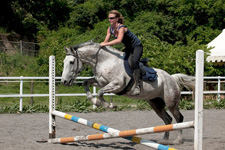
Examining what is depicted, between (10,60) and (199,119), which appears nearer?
(199,119)

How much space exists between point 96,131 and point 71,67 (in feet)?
8.94

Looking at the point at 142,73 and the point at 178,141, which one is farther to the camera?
the point at 178,141

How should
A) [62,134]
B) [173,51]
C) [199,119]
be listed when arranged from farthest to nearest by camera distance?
[173,51]
[62,134]
[199,119]

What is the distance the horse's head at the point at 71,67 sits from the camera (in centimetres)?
580

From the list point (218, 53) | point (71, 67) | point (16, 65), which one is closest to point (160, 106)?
point (71, 67)

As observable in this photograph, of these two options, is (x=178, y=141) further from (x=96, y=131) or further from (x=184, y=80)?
(x=96, y=131)

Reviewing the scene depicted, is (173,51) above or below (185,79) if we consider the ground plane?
above

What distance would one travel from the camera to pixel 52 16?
26656 mm

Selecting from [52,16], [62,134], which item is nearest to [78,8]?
[52,16]

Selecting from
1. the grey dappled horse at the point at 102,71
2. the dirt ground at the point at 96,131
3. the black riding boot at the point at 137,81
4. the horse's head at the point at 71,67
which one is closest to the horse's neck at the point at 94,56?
the grey dappled horse at the point at 102,71

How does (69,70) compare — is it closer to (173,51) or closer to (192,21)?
(173,51)

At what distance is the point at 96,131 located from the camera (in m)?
8.20

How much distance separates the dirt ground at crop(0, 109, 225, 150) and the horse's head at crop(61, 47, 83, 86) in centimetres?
114

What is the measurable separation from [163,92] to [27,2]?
70.7 ft
